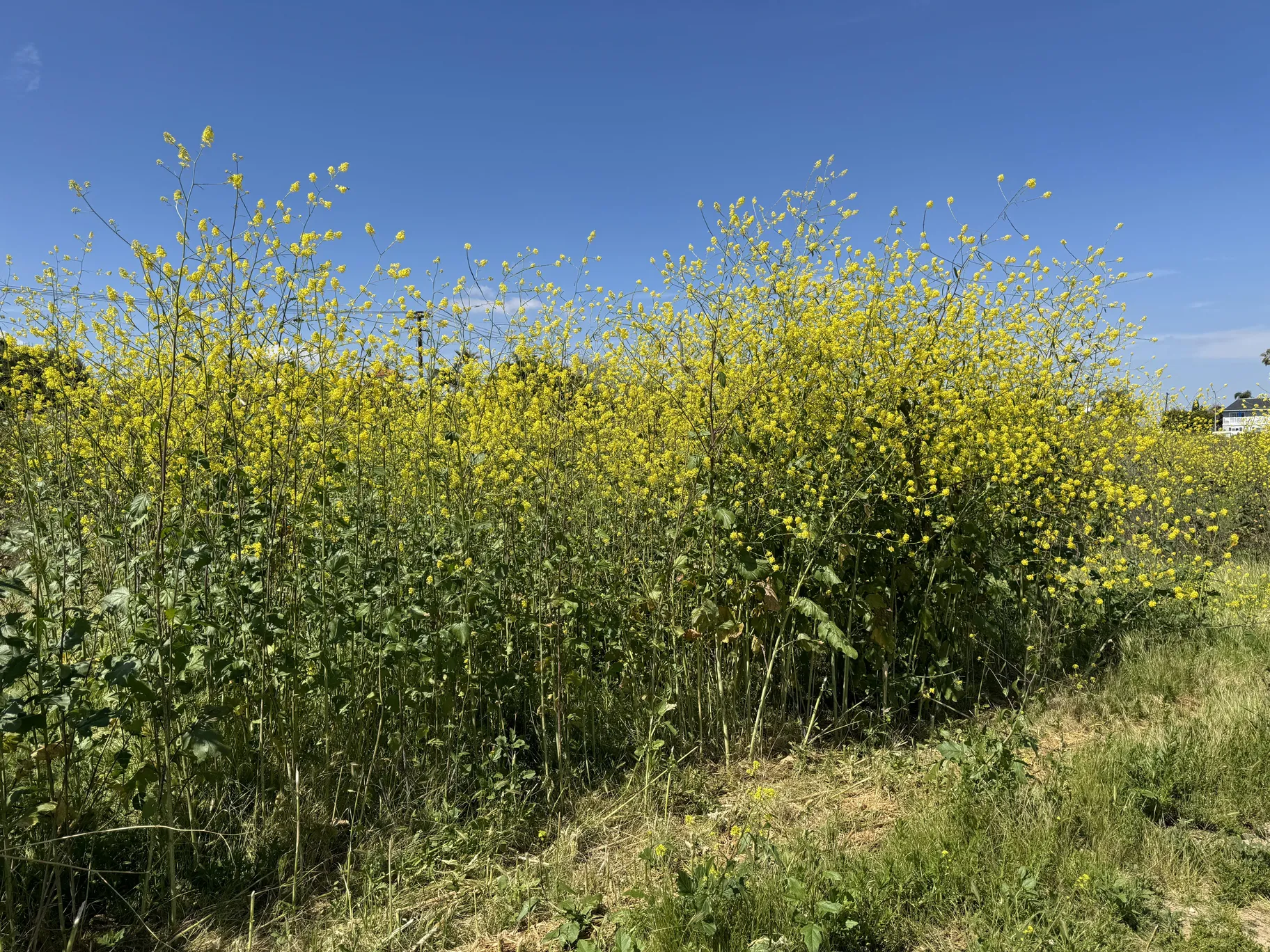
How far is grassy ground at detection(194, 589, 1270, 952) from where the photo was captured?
217cm

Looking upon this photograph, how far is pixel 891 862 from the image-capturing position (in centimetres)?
247

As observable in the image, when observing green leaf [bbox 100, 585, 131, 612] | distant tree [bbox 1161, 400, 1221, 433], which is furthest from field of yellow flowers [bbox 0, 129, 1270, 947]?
distant tree [bbox 1161, 400, 1221, 433]

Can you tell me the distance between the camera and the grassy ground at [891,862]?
2166 millimetres

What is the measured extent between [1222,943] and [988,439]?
241cm

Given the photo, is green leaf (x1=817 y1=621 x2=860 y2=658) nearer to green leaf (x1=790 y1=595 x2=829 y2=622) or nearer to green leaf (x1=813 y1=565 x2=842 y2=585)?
green leaf (x1=790 y1=595 x2=829 y2=622)

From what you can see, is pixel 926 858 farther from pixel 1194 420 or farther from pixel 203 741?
pixel 1194 420

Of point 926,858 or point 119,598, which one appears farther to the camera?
point 926,858

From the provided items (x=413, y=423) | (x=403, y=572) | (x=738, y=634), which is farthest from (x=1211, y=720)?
(x=413, y=423)

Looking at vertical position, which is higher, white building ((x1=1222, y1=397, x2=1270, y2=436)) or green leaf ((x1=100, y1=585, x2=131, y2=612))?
white building ((x1=1222, y1=397, x2=1270, y2=436))

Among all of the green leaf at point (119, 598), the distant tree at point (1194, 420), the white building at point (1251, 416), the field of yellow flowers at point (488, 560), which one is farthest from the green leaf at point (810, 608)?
the white building at point (1251, 416)

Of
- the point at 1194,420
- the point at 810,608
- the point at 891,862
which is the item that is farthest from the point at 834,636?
the point at 1194,420

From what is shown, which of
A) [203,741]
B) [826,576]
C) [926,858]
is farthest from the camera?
[826,576]

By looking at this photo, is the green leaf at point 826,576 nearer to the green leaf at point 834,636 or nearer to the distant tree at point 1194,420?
the green leaf at point 834,636

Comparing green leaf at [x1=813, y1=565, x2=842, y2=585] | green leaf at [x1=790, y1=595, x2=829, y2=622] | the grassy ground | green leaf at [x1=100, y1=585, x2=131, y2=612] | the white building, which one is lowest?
the grassy ground
